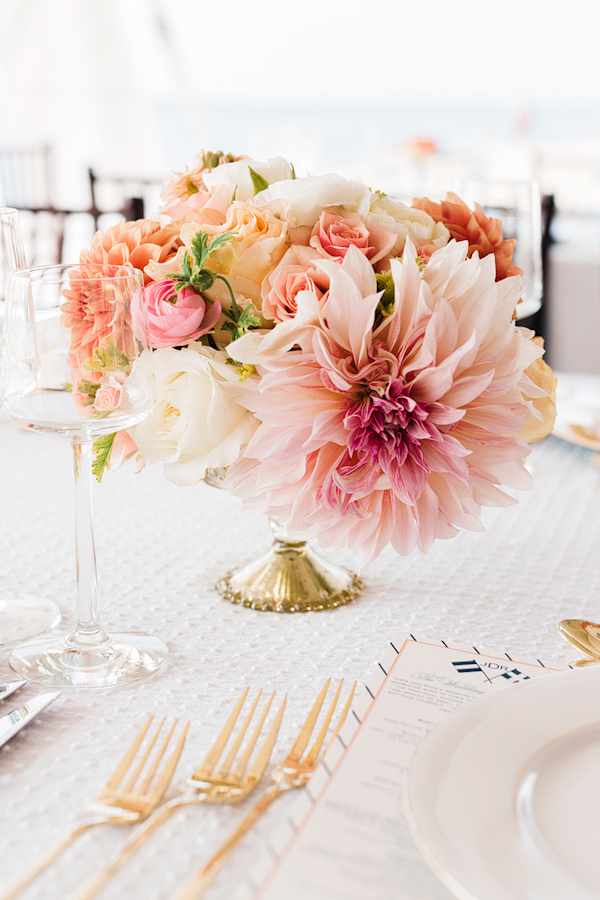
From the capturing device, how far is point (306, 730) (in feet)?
1.63

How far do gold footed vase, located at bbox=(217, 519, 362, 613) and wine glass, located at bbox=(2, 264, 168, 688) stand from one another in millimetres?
145

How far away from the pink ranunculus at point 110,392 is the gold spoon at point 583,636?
383 mm

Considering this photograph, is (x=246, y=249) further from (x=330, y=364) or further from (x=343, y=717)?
(x=343, y=717)

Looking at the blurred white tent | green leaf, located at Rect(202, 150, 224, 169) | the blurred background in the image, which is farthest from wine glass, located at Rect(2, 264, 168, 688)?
the blurred white tent

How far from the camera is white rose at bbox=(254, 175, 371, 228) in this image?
23.9 inches

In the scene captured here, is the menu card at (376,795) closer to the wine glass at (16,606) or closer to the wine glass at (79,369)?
the wine glass at (79,369)

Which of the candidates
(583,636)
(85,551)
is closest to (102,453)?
(85,551)

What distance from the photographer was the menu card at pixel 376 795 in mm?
364

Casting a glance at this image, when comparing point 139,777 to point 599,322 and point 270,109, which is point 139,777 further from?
point 270,109

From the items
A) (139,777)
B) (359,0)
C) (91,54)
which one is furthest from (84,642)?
(359,0)

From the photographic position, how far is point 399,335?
1.83ft

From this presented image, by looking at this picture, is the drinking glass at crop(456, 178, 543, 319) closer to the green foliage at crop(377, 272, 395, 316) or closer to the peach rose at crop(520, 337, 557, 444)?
the peach rose at crop(520, 337, 557, 444)

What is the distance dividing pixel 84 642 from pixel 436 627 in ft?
0.94

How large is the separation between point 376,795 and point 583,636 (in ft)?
0.88
